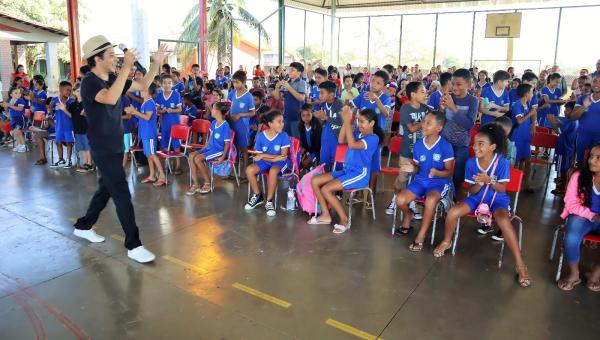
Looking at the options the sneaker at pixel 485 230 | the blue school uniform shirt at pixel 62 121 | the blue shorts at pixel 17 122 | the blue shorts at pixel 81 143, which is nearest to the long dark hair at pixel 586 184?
the sneaker at pixel 485 230

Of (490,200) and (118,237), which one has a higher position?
(490,200)

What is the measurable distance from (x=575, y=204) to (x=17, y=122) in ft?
31.2

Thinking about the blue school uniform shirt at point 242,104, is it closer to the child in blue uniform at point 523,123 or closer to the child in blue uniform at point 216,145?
the child in blue uniform at point 216,145

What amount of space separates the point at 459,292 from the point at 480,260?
714mm

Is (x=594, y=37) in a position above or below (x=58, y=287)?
above

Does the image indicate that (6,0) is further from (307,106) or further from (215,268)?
(215,268)

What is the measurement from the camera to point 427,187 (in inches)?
160

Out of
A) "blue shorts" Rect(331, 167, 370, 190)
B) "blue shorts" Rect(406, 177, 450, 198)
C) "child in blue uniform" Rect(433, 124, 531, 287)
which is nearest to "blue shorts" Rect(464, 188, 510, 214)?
"child in blue uniform" Rect(433, 124, 531, 287)

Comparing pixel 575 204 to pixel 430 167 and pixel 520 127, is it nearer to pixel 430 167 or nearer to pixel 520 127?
pixel 430 167

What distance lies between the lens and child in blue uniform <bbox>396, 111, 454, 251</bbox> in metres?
4.01

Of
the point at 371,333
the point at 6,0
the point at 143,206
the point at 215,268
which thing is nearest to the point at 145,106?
the point at 143,206

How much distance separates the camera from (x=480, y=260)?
3.79 metres

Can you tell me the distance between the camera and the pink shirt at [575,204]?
128 inches

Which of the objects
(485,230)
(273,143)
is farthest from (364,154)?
(485,230)
